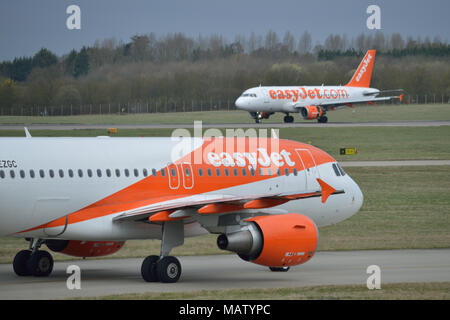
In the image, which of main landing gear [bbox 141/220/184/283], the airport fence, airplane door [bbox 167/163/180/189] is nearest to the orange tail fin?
the airport fence

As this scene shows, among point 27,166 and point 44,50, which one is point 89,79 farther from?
point 27,166

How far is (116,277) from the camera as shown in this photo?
2005cm

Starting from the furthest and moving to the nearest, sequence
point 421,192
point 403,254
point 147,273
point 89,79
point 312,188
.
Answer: point 89,79 < point 421,192 < point 403,254 < point 312,188 < point 147,273

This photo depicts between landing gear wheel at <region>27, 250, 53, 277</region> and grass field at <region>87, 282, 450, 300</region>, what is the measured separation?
4100mm

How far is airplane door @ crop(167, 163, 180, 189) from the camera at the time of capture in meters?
19.7

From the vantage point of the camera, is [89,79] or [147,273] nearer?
[147,273]

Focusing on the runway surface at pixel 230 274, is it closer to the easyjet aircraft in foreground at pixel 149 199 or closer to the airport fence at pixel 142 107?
the easyjet aircraft in foreground at pixel 149 199

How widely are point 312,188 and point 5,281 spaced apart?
795 centimetres

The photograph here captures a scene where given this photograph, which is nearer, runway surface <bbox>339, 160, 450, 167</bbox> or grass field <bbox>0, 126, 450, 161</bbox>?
runway surface <bbox>339, 160, 450, 167</bbox>

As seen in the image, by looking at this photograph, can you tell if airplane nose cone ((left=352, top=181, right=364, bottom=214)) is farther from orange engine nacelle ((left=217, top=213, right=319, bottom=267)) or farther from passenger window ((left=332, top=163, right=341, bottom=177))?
orange engine nacelle ((left=217, top=213, right=319, bottom=267))

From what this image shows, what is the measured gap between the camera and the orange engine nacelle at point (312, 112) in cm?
8319

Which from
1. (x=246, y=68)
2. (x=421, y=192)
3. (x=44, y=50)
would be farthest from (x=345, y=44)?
(x=421, y=192)

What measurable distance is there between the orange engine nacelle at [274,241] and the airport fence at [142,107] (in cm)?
4562
